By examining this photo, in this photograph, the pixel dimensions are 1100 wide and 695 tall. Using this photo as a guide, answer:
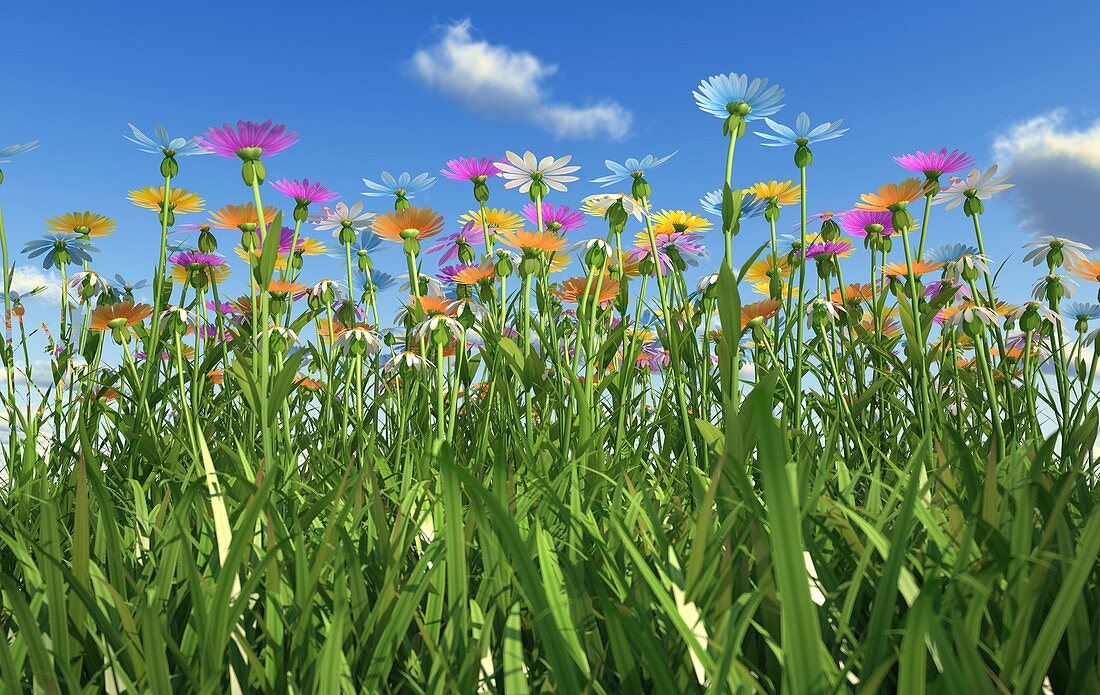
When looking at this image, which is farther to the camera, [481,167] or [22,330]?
[22,330]

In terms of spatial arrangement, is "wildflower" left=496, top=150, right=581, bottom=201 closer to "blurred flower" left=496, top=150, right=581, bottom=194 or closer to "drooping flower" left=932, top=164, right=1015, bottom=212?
"blurred flower" left=496, top=150, right=581, bottom=194

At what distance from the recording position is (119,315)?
80.6 inches

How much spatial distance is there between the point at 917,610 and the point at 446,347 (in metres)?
1.63

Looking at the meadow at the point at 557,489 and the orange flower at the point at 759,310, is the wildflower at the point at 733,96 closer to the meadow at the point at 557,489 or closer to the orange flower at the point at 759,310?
the meadow at the point at 557,489

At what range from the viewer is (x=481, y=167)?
209 cm

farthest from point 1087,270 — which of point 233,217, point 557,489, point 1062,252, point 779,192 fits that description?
point 233,217

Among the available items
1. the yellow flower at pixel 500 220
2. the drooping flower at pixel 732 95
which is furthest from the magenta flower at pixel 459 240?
the drooping flower at pixel 732 95

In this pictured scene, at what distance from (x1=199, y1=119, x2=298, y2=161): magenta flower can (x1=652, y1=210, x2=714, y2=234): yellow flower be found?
1052mm

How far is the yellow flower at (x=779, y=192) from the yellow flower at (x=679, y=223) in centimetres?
22

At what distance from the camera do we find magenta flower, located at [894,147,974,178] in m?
1.88

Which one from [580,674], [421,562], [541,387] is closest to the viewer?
[580,674]

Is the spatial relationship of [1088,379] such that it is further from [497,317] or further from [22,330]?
[22,330]

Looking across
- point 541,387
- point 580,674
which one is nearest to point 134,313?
point 541,387

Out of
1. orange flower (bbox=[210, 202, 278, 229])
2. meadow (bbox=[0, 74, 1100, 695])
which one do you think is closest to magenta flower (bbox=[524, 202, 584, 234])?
meadow (bbox=[0, 74, 1100, 695])
